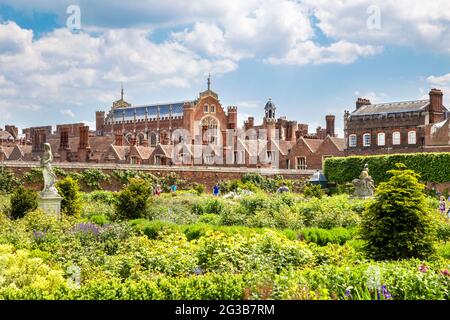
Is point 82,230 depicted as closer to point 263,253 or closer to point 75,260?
point 75,260

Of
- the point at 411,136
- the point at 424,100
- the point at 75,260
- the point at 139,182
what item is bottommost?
the point at 75,260

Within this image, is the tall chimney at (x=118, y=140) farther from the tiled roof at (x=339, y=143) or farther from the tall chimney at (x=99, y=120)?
the tall chimney at (x=99, y=120)

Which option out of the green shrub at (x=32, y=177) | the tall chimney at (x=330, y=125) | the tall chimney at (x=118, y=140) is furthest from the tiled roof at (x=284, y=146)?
the green shrub at (x=32, y=177)

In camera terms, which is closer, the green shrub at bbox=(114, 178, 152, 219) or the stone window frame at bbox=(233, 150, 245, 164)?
the green shrub at bbox=(114, 178, 152, 219)

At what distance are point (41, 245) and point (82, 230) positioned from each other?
205 cm

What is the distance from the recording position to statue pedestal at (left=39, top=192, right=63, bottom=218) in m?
20.4

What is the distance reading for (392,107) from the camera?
2074 inches

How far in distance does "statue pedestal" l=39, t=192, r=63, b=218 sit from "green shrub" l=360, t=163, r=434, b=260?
12.3 m

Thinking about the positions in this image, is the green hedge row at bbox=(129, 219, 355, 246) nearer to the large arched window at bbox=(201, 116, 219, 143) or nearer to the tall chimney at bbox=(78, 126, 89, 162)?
the tall chimney at bbox=(78, 126, 89, 162)

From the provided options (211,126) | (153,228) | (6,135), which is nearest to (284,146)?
(211,126)

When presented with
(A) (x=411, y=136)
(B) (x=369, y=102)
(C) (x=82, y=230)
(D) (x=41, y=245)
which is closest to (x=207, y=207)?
(C) (x=82, y=230)

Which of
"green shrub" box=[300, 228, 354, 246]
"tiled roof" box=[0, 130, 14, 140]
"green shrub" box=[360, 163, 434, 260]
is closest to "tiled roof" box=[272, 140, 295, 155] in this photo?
"tiled roof" box=[0, 130, 14, 140]

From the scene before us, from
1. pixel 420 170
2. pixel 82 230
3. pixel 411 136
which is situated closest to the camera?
pixel 82 230
